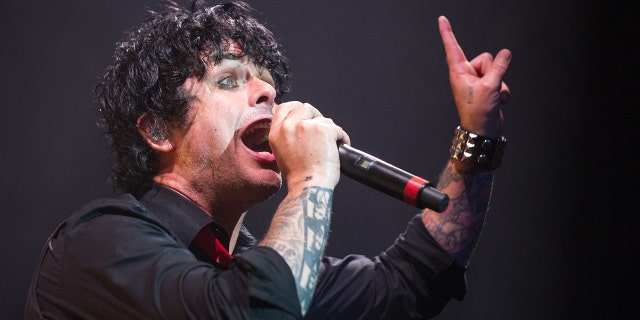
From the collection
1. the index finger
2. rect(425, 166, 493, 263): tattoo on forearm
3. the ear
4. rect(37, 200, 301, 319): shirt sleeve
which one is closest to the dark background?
the ear

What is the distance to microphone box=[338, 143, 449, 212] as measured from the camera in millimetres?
1106

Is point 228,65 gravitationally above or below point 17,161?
above

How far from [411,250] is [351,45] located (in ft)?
3.52

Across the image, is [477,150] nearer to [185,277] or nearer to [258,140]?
[258,140]

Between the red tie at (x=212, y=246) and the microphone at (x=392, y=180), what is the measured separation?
374mm

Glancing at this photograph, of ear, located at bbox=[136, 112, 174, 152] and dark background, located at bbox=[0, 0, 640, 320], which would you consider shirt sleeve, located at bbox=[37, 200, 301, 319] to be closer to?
ear, located at bbox=[136, 112, 174, 152]

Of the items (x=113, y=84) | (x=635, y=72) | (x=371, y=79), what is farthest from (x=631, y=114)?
(x=113, y=84)

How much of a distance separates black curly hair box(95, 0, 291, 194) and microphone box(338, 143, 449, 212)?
0.55 meters

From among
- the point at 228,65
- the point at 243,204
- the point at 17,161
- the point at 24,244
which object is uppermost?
the point at 228,65

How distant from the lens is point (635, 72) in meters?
2.26

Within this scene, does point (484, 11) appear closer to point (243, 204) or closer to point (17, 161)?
point (243, 204)

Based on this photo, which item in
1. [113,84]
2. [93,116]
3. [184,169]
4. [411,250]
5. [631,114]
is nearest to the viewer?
[411,250]

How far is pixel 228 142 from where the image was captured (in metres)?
1.51

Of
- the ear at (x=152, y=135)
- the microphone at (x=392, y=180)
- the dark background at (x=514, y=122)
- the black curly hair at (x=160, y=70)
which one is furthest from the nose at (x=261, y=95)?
the dark background at (x=514, y=122)
